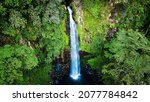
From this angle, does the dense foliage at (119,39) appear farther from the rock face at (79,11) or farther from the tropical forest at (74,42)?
the rock face at (79,11)

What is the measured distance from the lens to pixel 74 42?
13.8 m

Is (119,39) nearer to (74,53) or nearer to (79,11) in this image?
(79,11)

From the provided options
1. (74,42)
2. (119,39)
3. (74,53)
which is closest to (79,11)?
(74,42)

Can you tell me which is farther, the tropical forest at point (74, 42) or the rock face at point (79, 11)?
the rock face at point (79, 11)

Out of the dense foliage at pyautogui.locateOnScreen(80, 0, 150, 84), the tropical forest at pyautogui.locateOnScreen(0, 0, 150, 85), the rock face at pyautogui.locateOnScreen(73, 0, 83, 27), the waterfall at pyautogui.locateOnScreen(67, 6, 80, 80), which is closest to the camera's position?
the dense foliage at pyautogui.locateOnScreen(80, 0, 150, 84)

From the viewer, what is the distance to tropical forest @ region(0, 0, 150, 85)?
439 inches

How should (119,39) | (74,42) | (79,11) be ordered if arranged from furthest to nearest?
(74,42) < (79,11) < (119,39)

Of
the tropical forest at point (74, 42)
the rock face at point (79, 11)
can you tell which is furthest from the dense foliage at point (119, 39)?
the rock face at point (79, 11)

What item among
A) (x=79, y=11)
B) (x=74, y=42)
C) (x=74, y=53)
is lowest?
(x=74, y=53)

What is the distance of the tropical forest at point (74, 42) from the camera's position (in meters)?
11.1

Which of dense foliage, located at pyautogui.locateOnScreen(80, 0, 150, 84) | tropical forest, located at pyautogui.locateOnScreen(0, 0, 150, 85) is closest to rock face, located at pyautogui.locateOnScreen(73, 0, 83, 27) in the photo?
tropical forest, located at pyautogui.locateOnScreen(0, 0, 150, 85)

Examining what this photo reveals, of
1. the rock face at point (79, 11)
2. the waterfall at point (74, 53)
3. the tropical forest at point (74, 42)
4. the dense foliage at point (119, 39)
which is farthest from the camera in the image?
the waterfall at point (74, 53)

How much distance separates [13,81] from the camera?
1130 cm

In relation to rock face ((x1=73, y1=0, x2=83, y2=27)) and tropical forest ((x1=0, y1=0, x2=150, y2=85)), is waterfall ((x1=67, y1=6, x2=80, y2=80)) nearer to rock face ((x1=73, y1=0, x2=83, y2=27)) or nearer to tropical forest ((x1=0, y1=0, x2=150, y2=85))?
tropical forest ((x1=0, y1=0, x2=150, y2=85))
